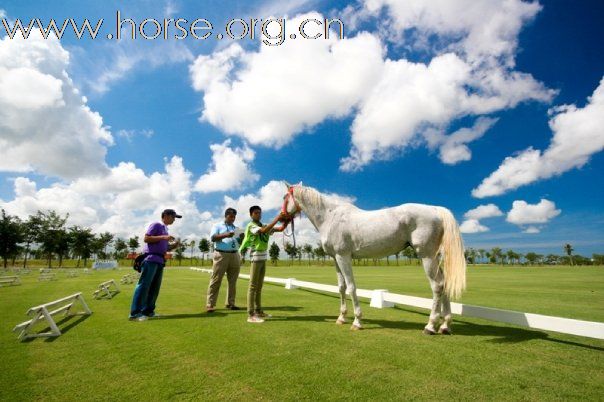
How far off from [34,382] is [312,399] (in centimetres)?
287

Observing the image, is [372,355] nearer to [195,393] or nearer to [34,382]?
[195,393]

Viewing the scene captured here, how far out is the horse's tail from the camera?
5082 millimetres

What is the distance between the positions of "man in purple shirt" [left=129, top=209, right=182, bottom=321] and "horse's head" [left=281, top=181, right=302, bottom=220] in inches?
105

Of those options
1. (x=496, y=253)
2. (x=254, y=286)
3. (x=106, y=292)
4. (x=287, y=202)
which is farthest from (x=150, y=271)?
(x=496, y=253)

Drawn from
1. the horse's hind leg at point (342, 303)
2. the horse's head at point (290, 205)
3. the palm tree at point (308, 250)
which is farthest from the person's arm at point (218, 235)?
the palm tree at point (308, 250)

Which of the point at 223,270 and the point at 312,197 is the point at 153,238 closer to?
the point at 223,270

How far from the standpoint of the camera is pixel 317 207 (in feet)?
20.6

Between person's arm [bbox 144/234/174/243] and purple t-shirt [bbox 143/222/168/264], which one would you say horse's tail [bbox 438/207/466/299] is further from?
purple t-shirt [bbox 143/222/168/264]

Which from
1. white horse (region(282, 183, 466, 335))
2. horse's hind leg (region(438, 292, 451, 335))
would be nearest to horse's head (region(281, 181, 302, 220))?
white horse (region(282, 183, 466, 335))

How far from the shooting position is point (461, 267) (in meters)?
5.06

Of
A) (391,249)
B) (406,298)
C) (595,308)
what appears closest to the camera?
(391,249)

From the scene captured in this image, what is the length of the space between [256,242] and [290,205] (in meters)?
1.14

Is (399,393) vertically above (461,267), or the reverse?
(461,267)

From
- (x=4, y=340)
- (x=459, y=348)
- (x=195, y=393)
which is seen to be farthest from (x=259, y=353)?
(x=4, y=340)
